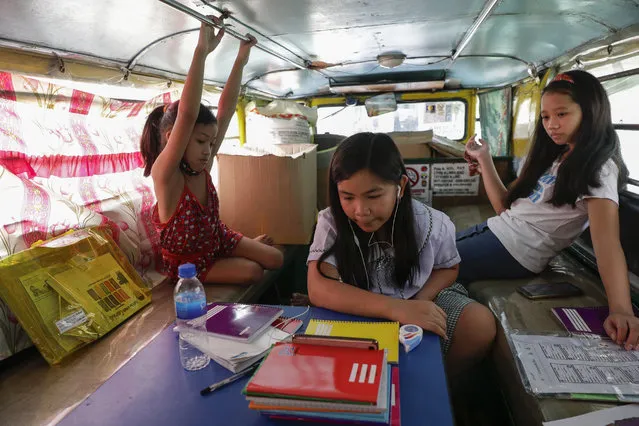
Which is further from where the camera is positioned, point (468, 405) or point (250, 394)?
point (468, 405)

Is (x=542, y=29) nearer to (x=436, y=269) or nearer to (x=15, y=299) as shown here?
(x=436, y=269)

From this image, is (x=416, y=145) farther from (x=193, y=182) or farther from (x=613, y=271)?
(x=613, y=271)

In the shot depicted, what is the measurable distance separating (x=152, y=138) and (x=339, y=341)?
1.93 metres

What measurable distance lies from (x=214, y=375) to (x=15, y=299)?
3.63 ft

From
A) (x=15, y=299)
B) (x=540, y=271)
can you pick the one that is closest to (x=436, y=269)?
(x=540, y=271)

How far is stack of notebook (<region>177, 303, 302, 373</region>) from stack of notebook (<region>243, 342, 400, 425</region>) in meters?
0.18

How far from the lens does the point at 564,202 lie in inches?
81.7

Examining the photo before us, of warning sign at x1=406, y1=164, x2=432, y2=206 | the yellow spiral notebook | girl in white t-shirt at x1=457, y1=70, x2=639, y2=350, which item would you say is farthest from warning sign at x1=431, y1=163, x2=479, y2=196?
the yellow spiral notebook

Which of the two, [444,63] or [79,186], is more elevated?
[444,63]

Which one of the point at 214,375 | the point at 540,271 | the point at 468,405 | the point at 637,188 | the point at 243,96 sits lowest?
the point at 468,405

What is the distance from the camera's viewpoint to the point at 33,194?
204 cm

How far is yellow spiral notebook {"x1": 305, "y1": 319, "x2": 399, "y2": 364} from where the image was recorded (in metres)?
1.23

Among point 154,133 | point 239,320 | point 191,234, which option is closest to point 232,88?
point 154,133

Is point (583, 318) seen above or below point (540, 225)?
below
